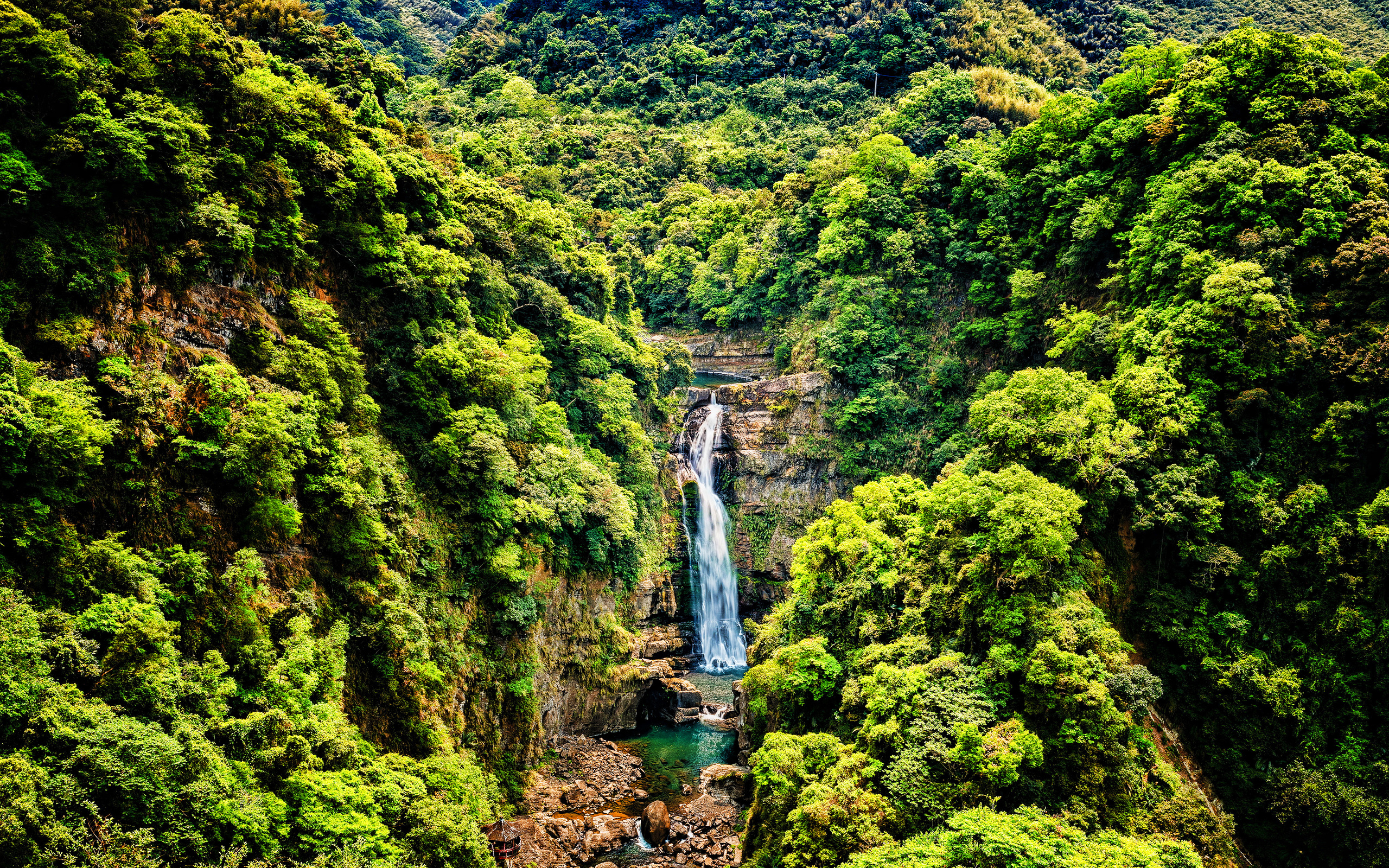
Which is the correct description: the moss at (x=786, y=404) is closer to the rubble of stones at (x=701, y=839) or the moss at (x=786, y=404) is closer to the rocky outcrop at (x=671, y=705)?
the rocky outcrop at (x=671, y=705)

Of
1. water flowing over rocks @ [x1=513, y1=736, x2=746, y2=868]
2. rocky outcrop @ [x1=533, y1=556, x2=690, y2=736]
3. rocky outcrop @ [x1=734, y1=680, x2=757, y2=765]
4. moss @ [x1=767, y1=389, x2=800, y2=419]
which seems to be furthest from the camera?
moss @ [x1=767, y1=389, x2=800, y2=419]

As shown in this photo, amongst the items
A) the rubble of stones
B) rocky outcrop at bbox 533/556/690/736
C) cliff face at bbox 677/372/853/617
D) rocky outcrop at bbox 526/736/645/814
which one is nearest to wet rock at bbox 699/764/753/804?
the rubble of stones

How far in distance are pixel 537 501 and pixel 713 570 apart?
56.6 feet

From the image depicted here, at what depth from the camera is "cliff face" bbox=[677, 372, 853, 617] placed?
140ft

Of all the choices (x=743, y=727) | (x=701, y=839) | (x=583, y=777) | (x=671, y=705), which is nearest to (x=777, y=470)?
(x=671, y=705)

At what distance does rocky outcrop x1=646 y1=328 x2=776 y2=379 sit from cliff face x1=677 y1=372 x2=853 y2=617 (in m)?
5.55

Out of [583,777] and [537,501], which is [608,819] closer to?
[583,777]

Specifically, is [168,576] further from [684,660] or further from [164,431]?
[684,660]

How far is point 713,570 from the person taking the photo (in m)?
40.6

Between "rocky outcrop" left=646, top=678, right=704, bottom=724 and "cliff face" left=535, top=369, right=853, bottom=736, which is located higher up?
"cliff face" left=535, top=369, right=853, bottom=736

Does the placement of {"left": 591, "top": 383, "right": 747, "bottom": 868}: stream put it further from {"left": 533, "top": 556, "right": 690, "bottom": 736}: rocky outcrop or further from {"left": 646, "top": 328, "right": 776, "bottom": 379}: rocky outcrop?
{"left": 533, "top": 556, "right": 690, "bottom": 736}: rocky outcrop

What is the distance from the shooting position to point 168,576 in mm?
13758

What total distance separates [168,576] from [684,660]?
26.0 m

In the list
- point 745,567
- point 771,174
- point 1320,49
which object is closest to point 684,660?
point 745,567
